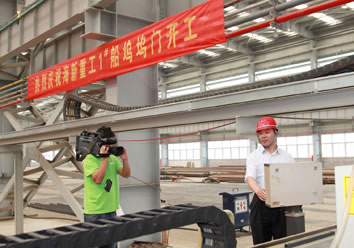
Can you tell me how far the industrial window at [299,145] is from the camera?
1005 inches

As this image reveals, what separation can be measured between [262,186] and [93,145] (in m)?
1.82

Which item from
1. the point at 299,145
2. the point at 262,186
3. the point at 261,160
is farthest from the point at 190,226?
the point at 299,145

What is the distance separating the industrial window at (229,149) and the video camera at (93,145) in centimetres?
2526

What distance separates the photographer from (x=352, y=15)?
19000 millimetres

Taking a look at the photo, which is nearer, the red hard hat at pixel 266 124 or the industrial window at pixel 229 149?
the red hard hat at pixel 266 124

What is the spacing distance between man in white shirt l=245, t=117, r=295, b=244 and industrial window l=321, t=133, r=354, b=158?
22.1 metres

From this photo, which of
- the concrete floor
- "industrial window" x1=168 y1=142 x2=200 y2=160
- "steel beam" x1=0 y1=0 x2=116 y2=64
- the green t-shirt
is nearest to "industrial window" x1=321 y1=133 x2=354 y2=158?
the concrete floor

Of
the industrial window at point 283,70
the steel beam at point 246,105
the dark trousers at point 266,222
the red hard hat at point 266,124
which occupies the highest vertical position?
the industrial window at point 283,70

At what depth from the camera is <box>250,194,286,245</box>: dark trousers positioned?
3.43 meters

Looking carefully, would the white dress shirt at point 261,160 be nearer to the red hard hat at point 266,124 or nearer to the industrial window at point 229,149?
the red hard hat at point 266,124

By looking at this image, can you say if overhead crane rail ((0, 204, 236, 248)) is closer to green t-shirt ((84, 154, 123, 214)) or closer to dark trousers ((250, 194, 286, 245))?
dark trousers ((250, 194, 286, 245))

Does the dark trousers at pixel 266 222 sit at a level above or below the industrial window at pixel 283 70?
below

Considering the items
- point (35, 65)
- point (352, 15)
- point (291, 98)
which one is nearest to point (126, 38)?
point (291, 98)

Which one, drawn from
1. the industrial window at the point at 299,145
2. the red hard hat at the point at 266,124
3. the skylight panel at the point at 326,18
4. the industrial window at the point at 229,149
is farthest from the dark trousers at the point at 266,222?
the industrial window at the point at 229,149
